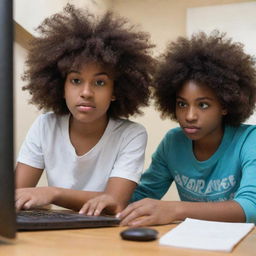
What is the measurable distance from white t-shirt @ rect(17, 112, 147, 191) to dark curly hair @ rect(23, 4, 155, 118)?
89 mm

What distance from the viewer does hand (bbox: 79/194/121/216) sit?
801mm

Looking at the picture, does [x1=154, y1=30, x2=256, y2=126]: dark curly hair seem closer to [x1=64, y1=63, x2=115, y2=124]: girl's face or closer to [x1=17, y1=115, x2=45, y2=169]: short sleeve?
[x1=64, y1=63, x2=115, y2=124]: girl's face

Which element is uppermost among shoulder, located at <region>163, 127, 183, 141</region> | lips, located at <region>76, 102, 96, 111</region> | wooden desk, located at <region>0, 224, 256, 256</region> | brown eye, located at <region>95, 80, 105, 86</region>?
brown eye, located at <region>95, 80, 105, 86</region>

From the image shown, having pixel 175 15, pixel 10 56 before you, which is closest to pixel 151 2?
pixel 175 15

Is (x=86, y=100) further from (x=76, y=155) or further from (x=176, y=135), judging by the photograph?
(x=176, y=135)

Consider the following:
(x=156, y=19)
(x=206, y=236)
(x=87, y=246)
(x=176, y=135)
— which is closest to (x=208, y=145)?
(x=176, y=135)

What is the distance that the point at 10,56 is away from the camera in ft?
1.20

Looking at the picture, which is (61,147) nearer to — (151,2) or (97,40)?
(97,40)

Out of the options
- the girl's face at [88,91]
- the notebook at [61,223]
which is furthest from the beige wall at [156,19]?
the notebook at [61,223]

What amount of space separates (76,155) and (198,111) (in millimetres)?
398

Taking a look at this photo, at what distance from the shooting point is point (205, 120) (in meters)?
1.21

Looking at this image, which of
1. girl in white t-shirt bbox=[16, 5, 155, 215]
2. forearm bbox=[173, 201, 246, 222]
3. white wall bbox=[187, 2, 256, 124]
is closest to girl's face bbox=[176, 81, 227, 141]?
girl in white t-shirt bbox=[16, 5, 155, 215]

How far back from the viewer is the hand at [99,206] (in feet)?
2.63

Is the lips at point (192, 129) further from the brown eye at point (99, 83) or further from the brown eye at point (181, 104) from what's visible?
the brown eye at point (99, 83)
